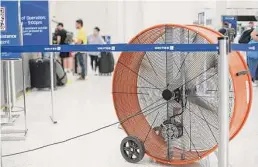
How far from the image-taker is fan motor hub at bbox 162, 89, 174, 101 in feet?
9.88

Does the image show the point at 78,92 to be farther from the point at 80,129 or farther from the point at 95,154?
the point at 95,154

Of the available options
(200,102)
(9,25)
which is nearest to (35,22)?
(9,25)

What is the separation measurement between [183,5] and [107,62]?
4.89 metres

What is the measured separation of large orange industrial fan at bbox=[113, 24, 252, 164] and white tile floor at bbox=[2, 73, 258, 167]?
184 mm

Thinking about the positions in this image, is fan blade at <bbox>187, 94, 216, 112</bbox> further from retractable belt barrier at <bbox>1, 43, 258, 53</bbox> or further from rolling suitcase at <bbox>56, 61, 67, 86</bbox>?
rolling suitcase at <bbox>56, 61, 67, 86</bbox>

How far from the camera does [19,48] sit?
280 cm

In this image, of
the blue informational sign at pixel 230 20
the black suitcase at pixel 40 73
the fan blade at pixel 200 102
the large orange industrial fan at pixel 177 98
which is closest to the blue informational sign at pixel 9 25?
the large orange industrial fan at pixel 177 98

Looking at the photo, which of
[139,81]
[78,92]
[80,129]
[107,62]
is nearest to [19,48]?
[139,81]

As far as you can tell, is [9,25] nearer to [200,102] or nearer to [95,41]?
[200,102]

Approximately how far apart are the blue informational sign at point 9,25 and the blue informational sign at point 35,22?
0.70m

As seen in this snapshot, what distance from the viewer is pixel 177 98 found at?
3033 millimetres

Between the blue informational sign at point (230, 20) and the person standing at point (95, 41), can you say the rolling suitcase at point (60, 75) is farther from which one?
the blue informational sign at point (230, 20)

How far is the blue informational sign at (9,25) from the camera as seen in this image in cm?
380

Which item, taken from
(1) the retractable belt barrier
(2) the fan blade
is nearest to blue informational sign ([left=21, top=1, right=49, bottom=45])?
(1) the retractable belt barrier
